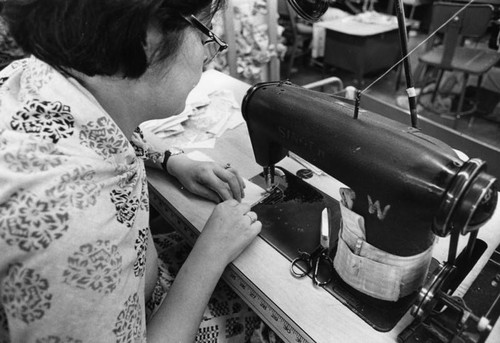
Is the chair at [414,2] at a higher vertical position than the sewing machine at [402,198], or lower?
lower

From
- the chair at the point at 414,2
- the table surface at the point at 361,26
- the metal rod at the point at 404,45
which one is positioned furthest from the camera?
the chair at the point at 414,2

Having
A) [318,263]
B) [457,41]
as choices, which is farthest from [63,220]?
Answer: [457,41]

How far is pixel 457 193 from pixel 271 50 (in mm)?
2608

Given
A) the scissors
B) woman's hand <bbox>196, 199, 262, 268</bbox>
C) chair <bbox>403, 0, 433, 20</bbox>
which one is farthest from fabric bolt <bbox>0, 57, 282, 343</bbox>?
chair <bbox>403, 0, 433, 20</bbox>

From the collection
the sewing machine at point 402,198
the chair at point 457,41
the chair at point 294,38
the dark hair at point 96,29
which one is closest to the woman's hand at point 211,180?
the sewing machine at point 402,198

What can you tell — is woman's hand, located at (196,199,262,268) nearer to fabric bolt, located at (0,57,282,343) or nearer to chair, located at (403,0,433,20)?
fabric bolt, located at (0,57,282,343)

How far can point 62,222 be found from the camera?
1.58 ft

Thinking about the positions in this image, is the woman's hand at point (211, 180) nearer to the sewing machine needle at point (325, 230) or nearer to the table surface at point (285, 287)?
the table surface at point (285, 287)

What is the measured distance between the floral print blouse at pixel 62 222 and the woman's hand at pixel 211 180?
0.38 m

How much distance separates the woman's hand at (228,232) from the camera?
2.53 ft

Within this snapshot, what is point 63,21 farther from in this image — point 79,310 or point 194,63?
point 79,310

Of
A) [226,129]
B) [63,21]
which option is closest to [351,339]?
[63,21]

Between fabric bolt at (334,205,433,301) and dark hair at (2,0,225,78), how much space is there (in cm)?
48

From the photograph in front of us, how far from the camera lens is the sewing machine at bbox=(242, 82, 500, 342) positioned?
21.5 inches
